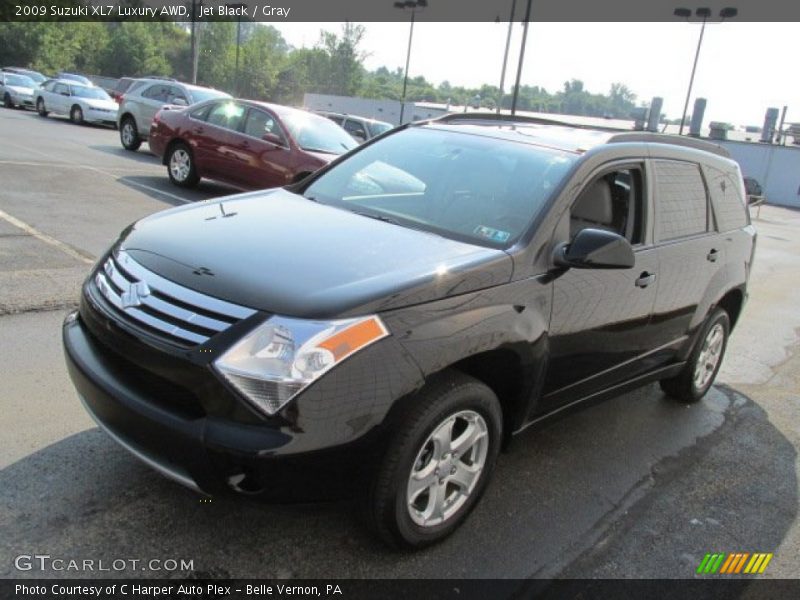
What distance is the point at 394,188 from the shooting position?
385 cm

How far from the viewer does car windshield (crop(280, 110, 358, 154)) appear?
10539 millimetres

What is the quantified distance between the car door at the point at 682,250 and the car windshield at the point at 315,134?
A: 270 inches

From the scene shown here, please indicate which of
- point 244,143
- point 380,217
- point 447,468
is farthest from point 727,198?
point 244,143

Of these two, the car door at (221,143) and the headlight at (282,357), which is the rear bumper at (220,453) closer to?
the headlight at (282,357)

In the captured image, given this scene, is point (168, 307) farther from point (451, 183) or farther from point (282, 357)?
point (451, 183)

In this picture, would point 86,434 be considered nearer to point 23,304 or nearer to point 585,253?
point 23,304

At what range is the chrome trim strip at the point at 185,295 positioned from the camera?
2490mm

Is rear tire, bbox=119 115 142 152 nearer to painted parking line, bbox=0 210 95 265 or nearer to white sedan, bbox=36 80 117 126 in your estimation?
white sedan, bbox=36 80 117 126

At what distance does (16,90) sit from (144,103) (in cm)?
1648

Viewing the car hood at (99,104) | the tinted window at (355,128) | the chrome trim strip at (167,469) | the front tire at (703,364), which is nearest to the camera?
the chrome trim strip at (167,469)

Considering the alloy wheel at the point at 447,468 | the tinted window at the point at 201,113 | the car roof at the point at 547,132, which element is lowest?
the alloy wheel at the point at 447,468

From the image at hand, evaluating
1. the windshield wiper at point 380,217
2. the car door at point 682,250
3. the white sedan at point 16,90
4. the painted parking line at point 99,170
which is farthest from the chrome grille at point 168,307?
the white sedan at point 16,90

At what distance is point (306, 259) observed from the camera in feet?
9.23

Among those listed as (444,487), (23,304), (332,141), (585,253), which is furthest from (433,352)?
(332,141)
